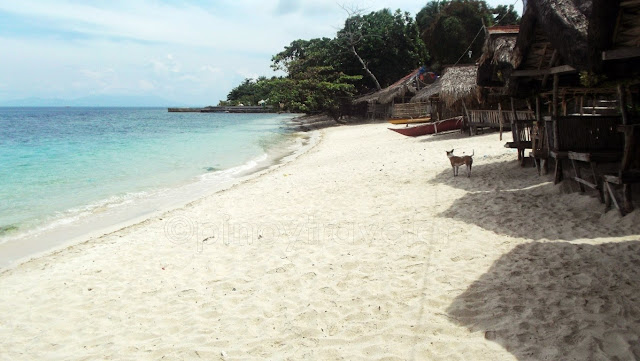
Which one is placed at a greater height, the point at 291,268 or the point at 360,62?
the point at 360,62

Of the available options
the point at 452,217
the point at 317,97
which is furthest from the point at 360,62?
the point at 452,217

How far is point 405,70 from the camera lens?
115 feet

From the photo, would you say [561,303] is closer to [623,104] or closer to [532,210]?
[532,210]

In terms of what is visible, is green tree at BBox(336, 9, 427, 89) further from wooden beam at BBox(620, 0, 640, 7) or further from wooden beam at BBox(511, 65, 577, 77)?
wooden beam at BBox(620, 0, 640, 7)

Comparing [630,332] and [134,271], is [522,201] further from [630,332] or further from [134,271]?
[134,271]

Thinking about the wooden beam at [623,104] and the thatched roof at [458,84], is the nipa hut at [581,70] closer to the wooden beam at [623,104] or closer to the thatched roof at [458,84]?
the wooden beam at [623,104]

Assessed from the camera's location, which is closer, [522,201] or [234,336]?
[234,336]

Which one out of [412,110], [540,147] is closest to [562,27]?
[540,147]

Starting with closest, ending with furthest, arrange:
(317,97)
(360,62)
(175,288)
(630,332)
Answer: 1. (630,332)
2. (175,288)
3. (317,97)
4. (360,62)

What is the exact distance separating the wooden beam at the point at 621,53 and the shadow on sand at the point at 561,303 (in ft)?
6.19

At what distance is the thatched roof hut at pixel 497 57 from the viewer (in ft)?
24.5

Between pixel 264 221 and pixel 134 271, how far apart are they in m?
2.21

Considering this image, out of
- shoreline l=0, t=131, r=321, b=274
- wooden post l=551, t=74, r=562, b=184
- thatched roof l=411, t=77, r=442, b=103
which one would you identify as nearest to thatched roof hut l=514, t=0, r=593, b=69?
wooden post l=551, t=74, r=562, b=184

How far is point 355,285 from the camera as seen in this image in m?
4.22
